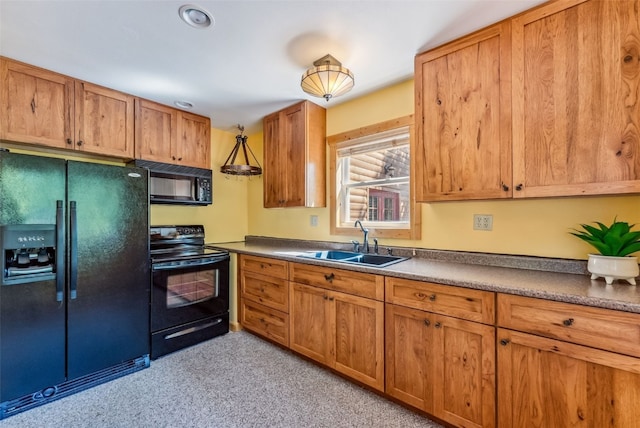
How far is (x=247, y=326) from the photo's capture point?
2.97 meters

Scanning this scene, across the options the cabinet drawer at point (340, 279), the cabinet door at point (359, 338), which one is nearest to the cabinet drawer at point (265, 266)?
the cabinet drawer at point (340, 279)

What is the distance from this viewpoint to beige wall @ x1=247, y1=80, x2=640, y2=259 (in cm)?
165

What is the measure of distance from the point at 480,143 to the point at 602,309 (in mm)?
1035

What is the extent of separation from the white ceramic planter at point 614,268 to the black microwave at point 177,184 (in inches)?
127

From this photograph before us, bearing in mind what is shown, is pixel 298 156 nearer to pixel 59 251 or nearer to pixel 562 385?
pixel 59 251

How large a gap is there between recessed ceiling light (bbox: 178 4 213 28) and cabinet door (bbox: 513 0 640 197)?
179cm

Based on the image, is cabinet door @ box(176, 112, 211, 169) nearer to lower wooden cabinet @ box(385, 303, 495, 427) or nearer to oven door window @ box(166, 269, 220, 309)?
oven door window @ box(166, 269, 220, 309)

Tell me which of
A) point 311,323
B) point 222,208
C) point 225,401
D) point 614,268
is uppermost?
point 222,208

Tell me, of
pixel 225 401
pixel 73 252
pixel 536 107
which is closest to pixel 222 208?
pixel 73 252

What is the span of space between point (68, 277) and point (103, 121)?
137 centimetres

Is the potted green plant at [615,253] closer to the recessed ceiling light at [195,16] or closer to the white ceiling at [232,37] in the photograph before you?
the white ceiling at [232,37]

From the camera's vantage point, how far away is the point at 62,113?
2.26m

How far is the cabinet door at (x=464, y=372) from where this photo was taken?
1.47 metres

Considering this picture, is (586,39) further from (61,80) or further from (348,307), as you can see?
(61,80)
